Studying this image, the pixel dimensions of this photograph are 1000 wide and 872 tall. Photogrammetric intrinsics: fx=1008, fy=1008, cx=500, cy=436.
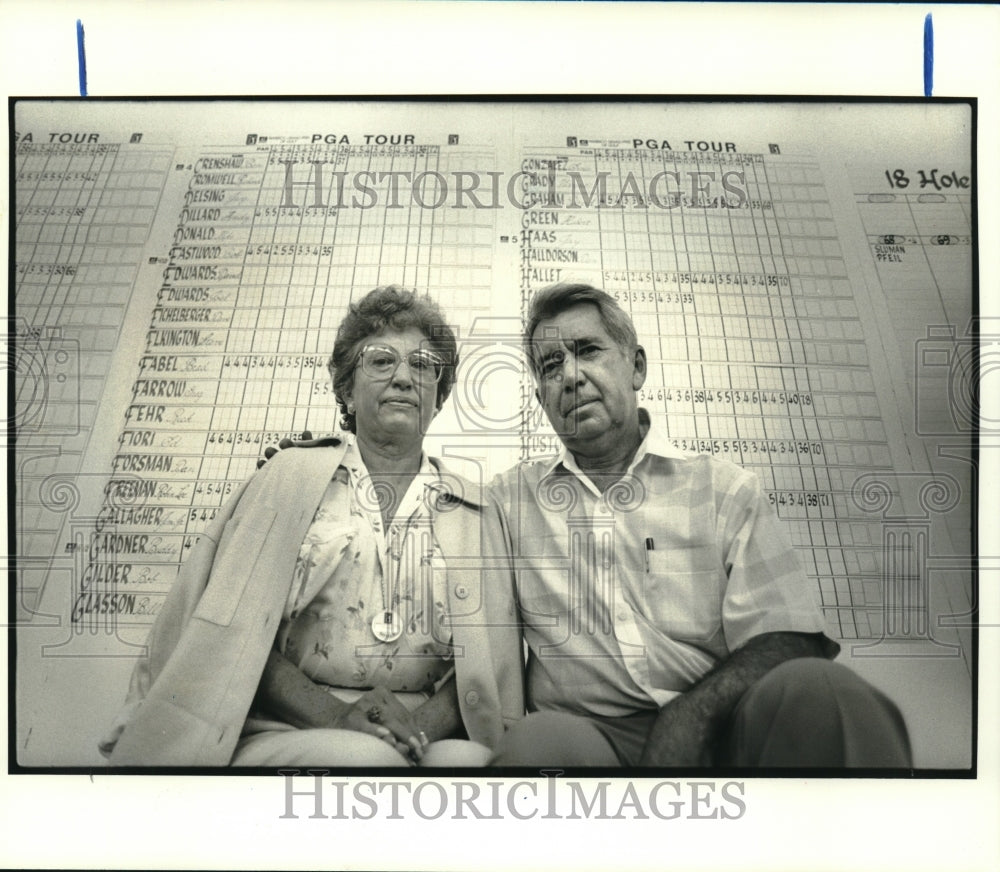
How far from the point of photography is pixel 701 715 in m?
1.65

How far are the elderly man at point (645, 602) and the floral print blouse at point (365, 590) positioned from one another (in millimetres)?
149

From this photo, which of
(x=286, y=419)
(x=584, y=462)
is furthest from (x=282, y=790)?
(x=584, y=462)

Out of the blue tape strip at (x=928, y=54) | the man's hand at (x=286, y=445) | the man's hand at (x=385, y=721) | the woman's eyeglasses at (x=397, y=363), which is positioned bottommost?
the man's hand at (x=385, y=721)

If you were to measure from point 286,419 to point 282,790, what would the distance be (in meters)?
0.62

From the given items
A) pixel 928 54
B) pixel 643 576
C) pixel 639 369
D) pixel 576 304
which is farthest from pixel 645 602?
pixel 928 54

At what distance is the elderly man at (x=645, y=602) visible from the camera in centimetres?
166

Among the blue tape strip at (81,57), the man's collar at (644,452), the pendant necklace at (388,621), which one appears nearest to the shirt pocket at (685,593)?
the man's collar at (644,452)

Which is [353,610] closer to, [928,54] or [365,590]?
[365,590]

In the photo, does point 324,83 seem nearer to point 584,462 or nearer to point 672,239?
point 672,239

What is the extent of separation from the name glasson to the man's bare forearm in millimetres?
56

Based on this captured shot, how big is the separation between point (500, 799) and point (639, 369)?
76cm

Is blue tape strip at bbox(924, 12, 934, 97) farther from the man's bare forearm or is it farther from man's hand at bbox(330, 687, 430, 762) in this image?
man's hand at bbox(330, 687, 430, 762)

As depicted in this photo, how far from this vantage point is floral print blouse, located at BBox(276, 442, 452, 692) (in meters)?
1.66

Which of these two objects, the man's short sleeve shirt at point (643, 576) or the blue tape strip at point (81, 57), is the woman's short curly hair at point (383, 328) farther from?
the blue tape strip at point (81, 57)
